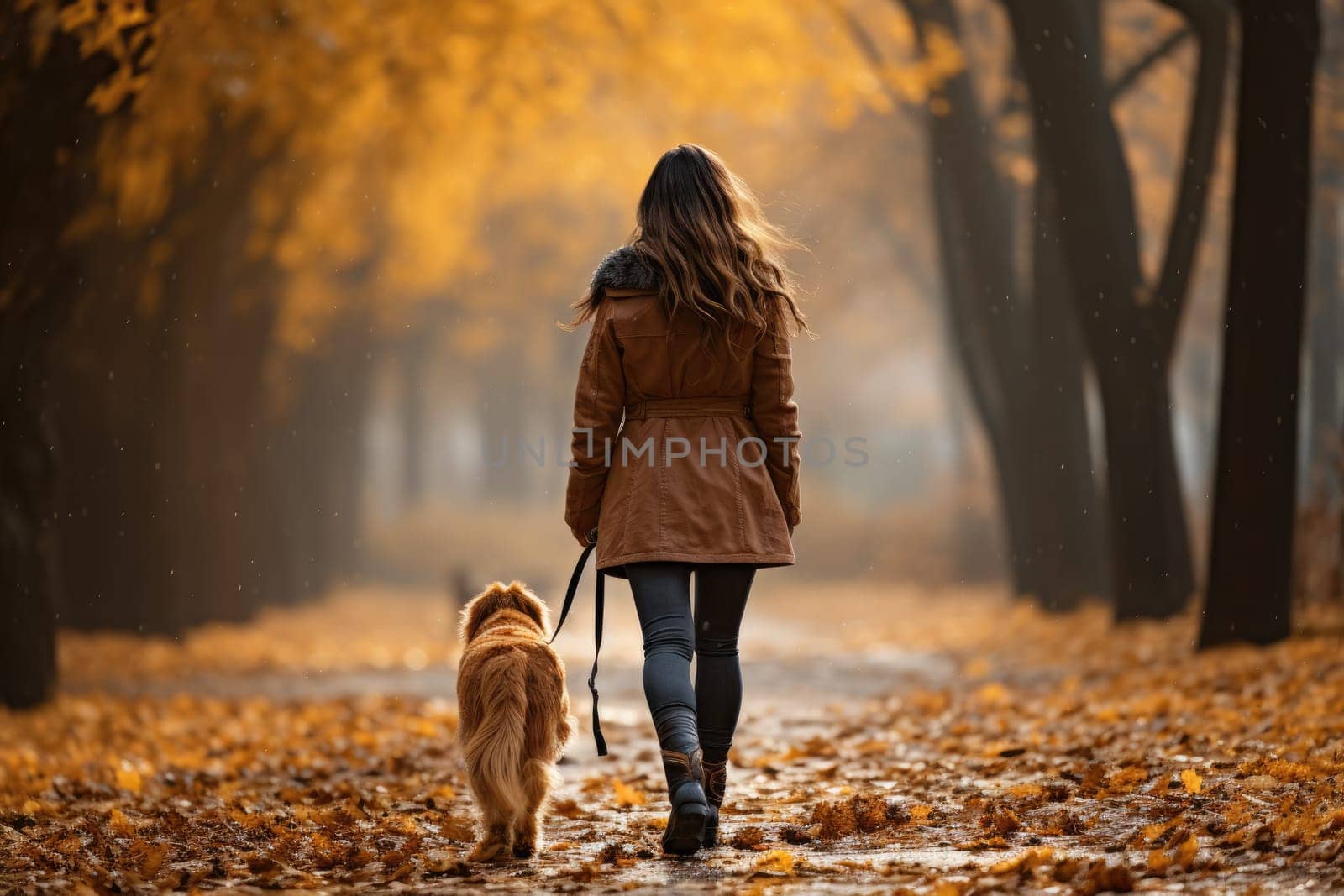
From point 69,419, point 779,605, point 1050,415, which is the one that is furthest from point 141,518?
point 779,605

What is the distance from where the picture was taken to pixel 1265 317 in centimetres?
927

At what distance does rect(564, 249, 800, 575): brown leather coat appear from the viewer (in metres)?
4.68

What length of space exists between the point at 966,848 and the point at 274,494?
1937 centimetres

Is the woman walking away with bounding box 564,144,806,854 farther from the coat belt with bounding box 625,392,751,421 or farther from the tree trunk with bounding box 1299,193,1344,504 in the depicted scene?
the tree trunk with bounding box 1299,193,1344,504

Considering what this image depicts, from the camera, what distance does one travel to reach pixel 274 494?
22.8 metres

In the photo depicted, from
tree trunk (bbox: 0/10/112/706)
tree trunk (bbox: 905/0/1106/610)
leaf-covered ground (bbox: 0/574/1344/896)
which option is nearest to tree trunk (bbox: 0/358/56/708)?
tree trunk (bbox: 0/10/112/706)

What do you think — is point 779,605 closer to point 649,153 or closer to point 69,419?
point 649,153

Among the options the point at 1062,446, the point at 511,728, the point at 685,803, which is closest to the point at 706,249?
the point at 511,728

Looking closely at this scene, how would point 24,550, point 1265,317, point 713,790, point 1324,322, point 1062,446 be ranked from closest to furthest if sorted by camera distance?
point 713,790 → point 1265,317 → point 24,550 → point 1062,446 → point 1324,322

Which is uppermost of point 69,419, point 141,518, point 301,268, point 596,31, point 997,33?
point 997,33

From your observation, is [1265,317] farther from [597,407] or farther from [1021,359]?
[1021,359]

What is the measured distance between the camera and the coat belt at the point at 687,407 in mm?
4766

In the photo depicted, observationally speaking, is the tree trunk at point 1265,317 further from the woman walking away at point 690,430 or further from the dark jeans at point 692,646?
the dark jeans at point 692,646

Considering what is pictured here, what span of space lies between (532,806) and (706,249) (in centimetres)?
177
